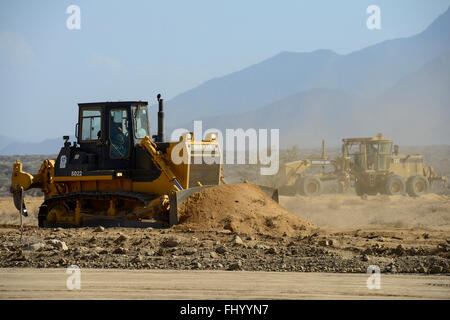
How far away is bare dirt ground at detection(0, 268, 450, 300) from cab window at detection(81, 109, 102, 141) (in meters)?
7.44

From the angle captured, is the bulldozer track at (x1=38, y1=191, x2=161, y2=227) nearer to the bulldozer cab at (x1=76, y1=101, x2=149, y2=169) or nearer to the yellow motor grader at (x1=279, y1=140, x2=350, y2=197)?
the bulldozer cab at (x1=76, y1=101, x2=149, y2=169)

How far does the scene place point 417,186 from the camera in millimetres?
33438

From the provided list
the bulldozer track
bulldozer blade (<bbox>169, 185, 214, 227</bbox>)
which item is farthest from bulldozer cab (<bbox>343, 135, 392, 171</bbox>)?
bulldozer blade (<bbox>169, 185, 214, 227</bbox>)

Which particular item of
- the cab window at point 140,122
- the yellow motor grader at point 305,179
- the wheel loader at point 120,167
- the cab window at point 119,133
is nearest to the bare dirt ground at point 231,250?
the wheel loader at point 120,167

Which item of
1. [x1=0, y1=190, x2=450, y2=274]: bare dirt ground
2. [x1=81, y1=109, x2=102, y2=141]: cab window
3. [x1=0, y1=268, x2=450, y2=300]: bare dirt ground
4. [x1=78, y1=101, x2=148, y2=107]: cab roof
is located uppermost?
[x1=78, y1=101, x2=148, y2=107]: cab roof

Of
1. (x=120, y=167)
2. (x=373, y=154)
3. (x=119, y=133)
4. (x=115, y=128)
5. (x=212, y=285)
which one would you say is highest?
(x=115, y=128)

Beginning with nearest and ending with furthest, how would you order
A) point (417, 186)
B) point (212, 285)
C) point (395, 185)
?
point (212, 285) < point (395, 185) < point (417, 186)

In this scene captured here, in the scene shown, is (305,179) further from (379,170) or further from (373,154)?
(379,170)

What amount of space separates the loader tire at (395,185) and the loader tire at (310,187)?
3168 millimetres

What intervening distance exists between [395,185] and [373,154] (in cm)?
180

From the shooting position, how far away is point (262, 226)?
53.1 feet

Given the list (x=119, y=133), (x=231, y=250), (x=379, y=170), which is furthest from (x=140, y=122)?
(x=379, y=170)

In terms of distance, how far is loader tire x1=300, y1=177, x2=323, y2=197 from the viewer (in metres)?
32.4
